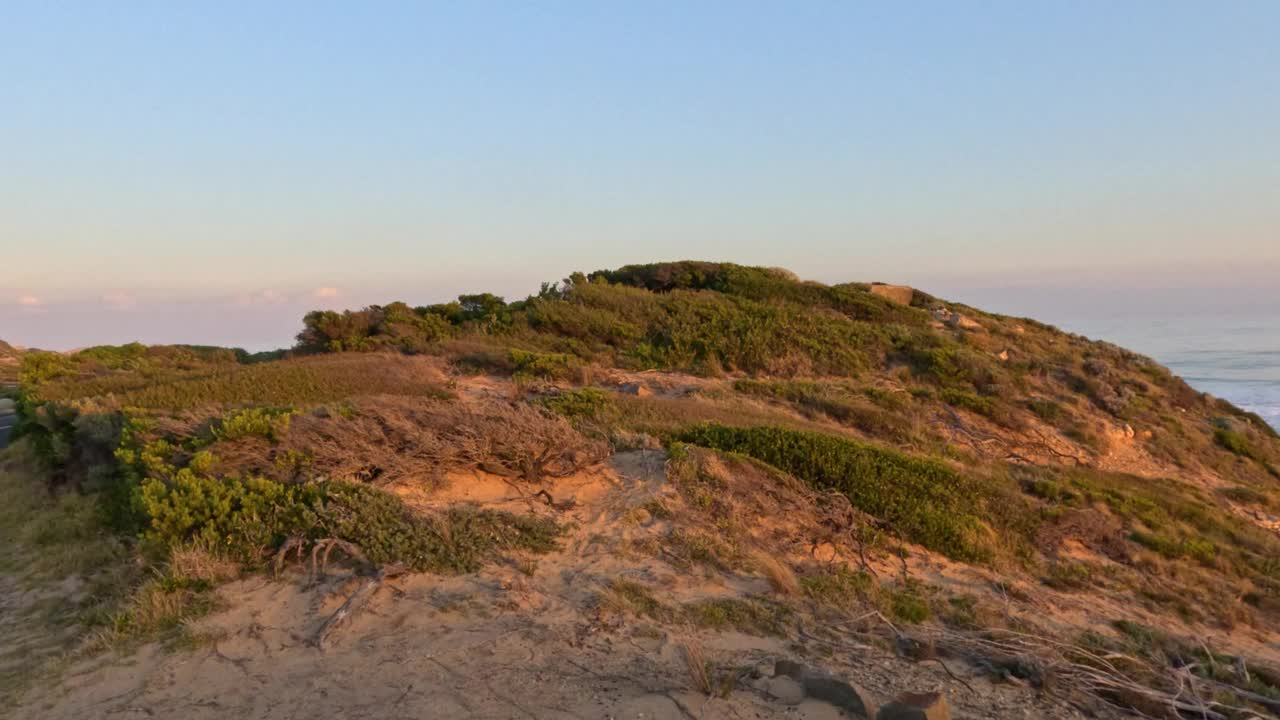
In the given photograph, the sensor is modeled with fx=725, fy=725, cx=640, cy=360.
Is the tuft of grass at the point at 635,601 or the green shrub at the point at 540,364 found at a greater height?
the green shrub at the point at 540,364

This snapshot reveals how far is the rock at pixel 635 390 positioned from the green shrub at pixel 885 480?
13.3ft

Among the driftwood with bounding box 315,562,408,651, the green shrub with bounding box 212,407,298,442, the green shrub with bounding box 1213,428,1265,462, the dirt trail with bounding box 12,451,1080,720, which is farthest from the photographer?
the green shrub with bounding box 1213,428,1265,462

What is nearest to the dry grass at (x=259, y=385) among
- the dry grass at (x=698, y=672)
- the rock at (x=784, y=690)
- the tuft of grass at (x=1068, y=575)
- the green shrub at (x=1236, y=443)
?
the dry grass at (x=698, y=672)

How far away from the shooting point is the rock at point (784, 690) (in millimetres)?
4285

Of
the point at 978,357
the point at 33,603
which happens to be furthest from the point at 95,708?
the point at 978,357

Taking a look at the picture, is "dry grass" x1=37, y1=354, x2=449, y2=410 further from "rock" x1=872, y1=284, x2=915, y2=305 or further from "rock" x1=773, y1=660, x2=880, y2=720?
"rock" x1=872, y1=284, x2=915, y2=305

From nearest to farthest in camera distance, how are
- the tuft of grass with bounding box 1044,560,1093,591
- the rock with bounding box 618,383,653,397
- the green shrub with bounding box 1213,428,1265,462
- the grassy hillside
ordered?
the grassy hillside
the tuft of grass with bounding box 1044,560,1093,591
the rock with bounding box 618,383,653,397
the green shrub with bounding box 1213,428,1265,462

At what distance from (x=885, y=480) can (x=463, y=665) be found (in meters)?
5.49

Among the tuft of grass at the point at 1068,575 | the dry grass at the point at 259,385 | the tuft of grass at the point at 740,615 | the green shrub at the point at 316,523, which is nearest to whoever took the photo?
the tuft of grass at the point at 740,615

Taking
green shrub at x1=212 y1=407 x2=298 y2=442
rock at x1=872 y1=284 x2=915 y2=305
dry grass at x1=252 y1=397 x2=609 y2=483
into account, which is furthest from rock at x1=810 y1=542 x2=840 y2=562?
rock at x1=872 y1=284 x2=915 y2=305

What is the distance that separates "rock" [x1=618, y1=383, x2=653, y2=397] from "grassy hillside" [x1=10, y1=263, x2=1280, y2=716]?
10 centimetres

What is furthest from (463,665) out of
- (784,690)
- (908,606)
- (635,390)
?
(635,390)

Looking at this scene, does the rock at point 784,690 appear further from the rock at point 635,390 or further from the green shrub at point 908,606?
the rock at point 635,390

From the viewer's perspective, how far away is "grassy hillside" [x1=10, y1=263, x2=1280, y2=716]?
21.4ft
